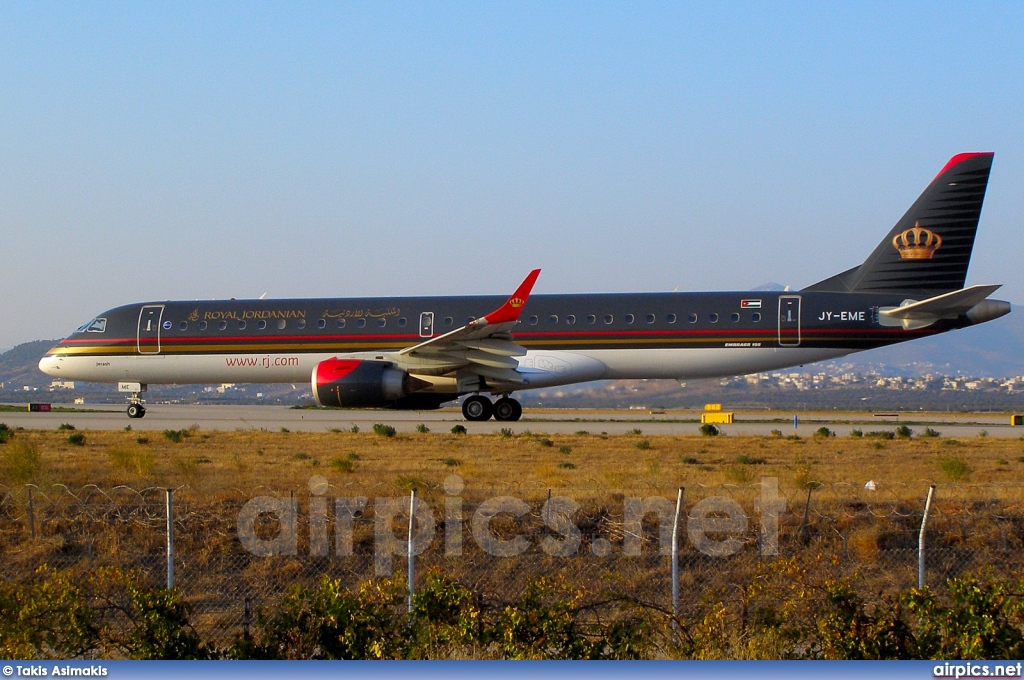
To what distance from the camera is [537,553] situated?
11.5 meters

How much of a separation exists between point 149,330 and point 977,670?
2742 centimetres

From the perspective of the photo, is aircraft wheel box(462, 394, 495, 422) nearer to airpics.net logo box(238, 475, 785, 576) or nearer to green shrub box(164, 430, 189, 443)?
green shrub box(164, 430, 189, 443)

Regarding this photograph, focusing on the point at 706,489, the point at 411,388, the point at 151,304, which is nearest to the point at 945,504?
the point at 706,489

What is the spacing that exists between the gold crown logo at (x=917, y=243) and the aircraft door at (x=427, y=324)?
1201cm

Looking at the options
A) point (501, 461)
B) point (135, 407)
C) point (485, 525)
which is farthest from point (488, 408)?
point (485, 525)

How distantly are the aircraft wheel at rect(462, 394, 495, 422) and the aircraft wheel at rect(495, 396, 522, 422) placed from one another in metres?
0.31

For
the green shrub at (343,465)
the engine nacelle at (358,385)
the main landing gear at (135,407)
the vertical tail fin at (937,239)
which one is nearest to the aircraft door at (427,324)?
the engine nacelle at (358,385)

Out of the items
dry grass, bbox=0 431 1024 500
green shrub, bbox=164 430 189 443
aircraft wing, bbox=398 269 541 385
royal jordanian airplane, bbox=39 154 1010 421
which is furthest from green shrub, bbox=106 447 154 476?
aircraft wing, bbox=398 269 541 385

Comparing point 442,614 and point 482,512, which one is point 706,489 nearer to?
point 482,512

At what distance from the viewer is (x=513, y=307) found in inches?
946

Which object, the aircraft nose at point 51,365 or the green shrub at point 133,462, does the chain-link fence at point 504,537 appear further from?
the aircraft nose at point 51,365

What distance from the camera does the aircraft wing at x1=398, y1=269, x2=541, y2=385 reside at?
24684 mm

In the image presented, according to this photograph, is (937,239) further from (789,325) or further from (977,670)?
(977,670)

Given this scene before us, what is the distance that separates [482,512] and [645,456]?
26.4ft
